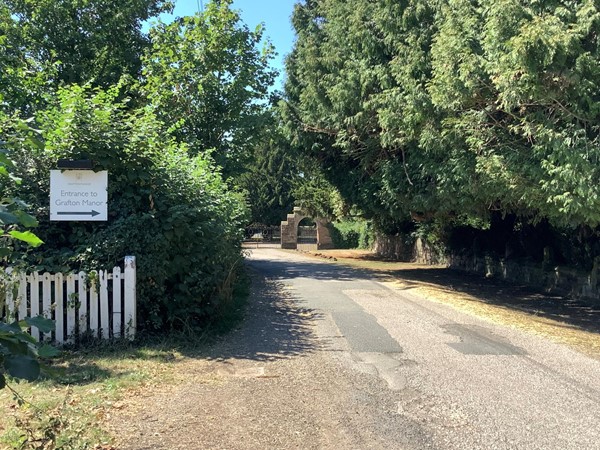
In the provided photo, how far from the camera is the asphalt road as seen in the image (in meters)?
4.39

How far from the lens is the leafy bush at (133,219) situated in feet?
23.8

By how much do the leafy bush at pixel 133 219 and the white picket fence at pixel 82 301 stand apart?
0.66 ft

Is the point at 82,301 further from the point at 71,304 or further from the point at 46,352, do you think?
the point at 46,352

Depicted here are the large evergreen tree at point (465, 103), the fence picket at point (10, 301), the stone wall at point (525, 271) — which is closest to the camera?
the fence picket at point (10, 301)

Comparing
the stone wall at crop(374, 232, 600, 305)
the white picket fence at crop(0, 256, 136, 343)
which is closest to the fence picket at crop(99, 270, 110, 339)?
the white picket fence at crop(0, 256, 136, 343)

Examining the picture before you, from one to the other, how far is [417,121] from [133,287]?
7.47 m

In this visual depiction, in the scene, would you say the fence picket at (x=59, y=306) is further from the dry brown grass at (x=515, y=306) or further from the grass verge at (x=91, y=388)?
the dry brown grass at (x=515, y=306)

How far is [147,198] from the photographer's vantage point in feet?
25.3

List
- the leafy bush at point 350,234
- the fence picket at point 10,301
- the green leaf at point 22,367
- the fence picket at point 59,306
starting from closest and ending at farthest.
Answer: the green leaf at point 22,367
the fence picket at point 10,301
the fence picket at point 59,306
the leafy bush at point 350,234

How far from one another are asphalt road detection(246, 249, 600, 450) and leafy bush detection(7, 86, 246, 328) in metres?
1.46

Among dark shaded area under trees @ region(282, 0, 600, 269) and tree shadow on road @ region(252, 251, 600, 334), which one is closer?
dark shaded area under trees @ region(282, 0, 600, 269)

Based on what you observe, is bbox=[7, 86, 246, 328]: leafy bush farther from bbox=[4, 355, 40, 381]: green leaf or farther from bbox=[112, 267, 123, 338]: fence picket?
bbox=[4, 355, 40, 381]: green leaf

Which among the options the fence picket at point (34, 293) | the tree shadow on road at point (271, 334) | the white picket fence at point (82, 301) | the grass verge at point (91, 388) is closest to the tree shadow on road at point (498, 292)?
the tree shadow on road at point (271, 334)

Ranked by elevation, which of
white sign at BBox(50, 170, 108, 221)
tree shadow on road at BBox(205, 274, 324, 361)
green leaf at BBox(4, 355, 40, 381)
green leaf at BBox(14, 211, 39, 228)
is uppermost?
white sign at BBox(50, 170, 108, 221)
